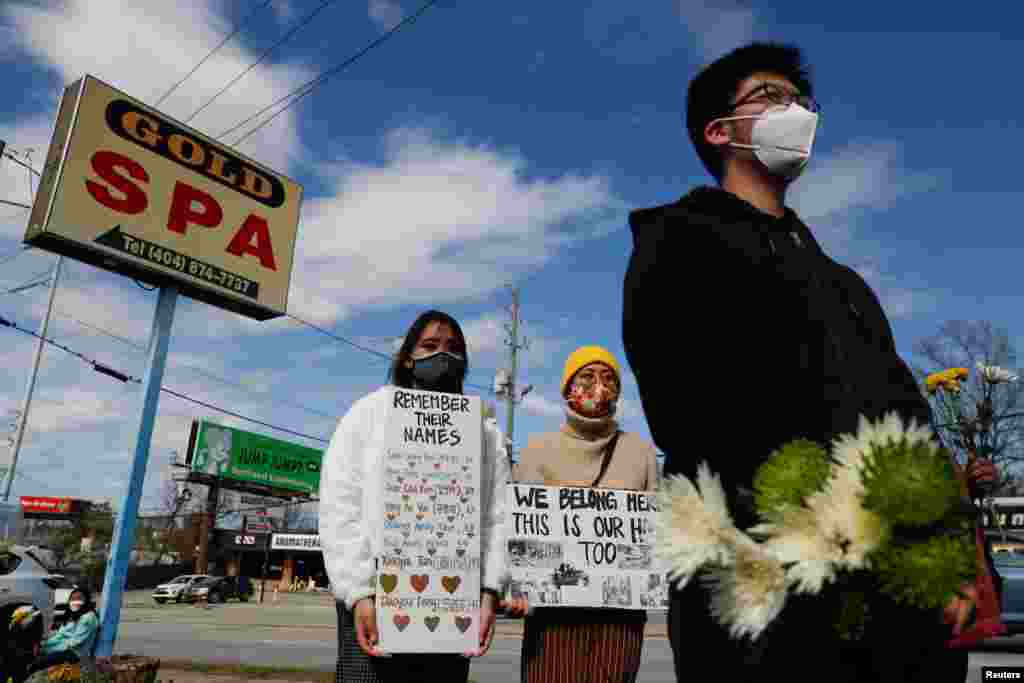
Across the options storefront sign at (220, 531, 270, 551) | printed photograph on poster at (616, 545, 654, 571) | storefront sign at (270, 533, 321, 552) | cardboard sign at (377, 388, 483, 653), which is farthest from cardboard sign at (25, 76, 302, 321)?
storefront sign at (220, 531, 270, 551)

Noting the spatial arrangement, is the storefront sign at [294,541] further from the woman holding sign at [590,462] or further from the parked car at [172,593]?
the woman holding sign at [590,462]

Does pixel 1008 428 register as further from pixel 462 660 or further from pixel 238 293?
pixel 462 660

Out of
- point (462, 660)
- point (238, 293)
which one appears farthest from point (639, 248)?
point (238, 293)

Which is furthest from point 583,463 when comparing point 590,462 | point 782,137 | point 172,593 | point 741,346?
point 172,593

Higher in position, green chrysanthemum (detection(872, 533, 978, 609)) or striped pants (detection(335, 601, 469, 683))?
green chrysanthemum (detection(872, 533, 978, 609))

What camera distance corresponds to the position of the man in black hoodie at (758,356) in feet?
4.02

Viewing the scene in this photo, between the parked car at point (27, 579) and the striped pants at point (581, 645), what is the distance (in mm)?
11348

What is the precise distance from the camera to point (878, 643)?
1.10m

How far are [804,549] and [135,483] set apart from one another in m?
7.43

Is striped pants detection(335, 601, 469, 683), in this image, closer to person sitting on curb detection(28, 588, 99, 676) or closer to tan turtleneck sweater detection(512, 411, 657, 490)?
tan turtleneck sweater detection(512, 411, 657, 490)

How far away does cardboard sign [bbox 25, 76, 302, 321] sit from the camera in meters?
7.42

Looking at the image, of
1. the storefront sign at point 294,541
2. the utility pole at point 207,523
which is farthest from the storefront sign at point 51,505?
the storefront sign at point 294,541

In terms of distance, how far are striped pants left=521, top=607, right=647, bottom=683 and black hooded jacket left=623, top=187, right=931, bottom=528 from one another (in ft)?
6.54

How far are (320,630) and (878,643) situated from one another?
19335 mm
